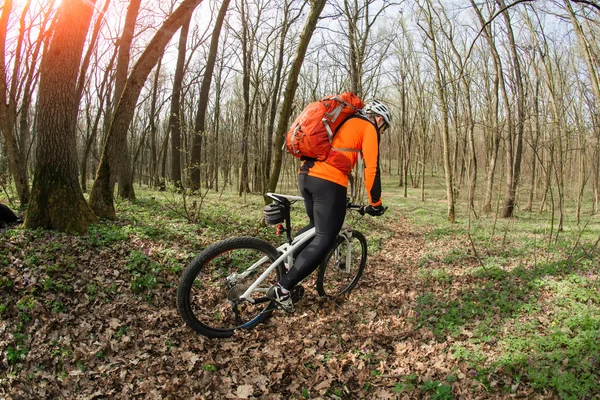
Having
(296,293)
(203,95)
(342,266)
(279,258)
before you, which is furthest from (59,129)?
(203,95)

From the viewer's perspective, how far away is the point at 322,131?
3.19 m

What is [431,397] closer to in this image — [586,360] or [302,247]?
[586,360]

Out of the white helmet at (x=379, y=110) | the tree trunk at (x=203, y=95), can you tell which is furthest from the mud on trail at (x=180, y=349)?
the tree trunk at (x=203, y=95)

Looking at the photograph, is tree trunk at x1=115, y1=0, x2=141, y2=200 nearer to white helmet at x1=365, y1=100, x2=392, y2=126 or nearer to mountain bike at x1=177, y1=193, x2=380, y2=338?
mountain bike at x1=177, y1=193, x2=380, y2=338

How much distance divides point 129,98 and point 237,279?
4.48 m

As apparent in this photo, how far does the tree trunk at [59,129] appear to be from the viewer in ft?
15.5

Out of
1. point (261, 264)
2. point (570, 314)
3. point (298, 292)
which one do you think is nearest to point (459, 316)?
point (570, 314)

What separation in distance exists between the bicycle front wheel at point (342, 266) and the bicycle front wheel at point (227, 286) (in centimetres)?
81

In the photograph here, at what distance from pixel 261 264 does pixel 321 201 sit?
0.88 meters

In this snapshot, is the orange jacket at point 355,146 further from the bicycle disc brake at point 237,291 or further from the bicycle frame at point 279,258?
the bicycle disc brake at point 237,291

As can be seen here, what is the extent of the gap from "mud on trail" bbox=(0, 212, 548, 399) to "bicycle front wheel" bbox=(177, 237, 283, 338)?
160 millimetres

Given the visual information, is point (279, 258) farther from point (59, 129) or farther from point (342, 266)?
point (59, 129)

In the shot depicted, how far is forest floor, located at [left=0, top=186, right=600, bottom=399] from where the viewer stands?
261 cm

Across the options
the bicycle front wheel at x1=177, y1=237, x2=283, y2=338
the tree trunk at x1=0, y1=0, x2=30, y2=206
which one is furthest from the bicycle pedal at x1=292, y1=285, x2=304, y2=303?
the tree trunk at x1=0, y1=0, x2=30, y2=206
